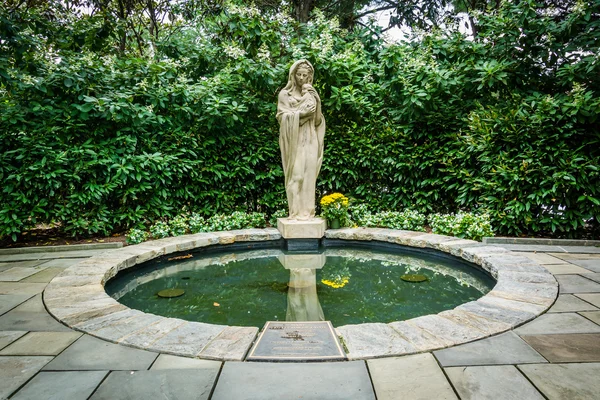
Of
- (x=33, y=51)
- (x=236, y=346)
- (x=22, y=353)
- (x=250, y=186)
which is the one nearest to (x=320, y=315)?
(x=236, y=346)

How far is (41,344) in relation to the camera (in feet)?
7.38

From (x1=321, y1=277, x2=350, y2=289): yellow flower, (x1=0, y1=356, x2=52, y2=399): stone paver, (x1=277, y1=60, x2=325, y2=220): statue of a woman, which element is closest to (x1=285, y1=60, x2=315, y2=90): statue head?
(x1=277, y1=60, x2=325, y2=220): statue of a woman

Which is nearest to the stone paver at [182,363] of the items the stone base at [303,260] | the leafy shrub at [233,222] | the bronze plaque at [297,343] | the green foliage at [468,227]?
the bronze plaque at [297,343]

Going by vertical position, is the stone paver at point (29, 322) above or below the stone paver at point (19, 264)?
below

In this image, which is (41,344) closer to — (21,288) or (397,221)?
(21,288)

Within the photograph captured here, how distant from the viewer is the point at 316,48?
6.73m

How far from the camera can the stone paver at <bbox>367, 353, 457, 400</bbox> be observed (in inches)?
66.2

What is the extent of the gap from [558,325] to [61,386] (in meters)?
2.94

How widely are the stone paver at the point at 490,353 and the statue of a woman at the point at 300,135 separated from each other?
3.59 m

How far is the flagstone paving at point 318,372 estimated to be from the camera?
1.71 m

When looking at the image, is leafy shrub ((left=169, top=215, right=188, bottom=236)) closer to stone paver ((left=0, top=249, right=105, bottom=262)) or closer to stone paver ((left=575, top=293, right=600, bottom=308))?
stone paver ((left=0, top=249, right=105, bottom=262))

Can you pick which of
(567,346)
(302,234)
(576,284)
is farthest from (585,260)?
(302,234)

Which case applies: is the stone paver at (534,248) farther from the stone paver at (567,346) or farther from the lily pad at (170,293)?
the lily pad at (170,293)

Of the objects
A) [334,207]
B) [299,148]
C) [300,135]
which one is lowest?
[334,207]
